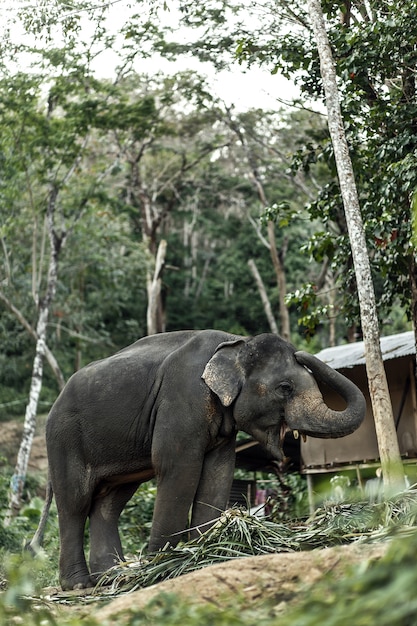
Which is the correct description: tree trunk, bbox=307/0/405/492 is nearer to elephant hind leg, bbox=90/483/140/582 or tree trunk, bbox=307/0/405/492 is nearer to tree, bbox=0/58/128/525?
elephant hind leg, bbox=90/483/140/582

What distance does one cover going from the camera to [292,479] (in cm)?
1897

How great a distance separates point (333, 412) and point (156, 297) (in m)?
20.2

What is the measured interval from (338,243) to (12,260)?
15704 mm

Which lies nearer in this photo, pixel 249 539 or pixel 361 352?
pixel 249 539

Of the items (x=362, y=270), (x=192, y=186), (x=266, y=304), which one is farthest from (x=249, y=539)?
(x=192, y=186)

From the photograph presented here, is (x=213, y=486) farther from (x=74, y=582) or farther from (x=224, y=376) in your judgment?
(x=74, y=582)

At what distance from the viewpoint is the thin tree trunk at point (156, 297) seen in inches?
1064

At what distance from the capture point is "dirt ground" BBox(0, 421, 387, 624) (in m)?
2.91

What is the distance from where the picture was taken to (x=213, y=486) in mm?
7168

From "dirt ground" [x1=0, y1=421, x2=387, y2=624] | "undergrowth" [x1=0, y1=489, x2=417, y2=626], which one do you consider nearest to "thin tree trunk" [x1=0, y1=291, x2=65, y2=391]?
"undergrowth" [x1=0, y1=489, x2=417, y2=626]

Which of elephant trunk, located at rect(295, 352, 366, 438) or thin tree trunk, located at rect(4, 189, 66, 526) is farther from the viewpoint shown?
thin tree trunk, located at rect(4, 189, 66, 526)

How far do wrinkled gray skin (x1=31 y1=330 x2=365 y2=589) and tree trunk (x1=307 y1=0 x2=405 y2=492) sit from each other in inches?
64.3

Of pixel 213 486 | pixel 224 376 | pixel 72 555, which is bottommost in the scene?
pixel 72 555

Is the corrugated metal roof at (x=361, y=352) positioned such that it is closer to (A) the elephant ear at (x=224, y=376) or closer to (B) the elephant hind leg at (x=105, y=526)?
(B) the elephant hind leg at (x=105, y=526)
